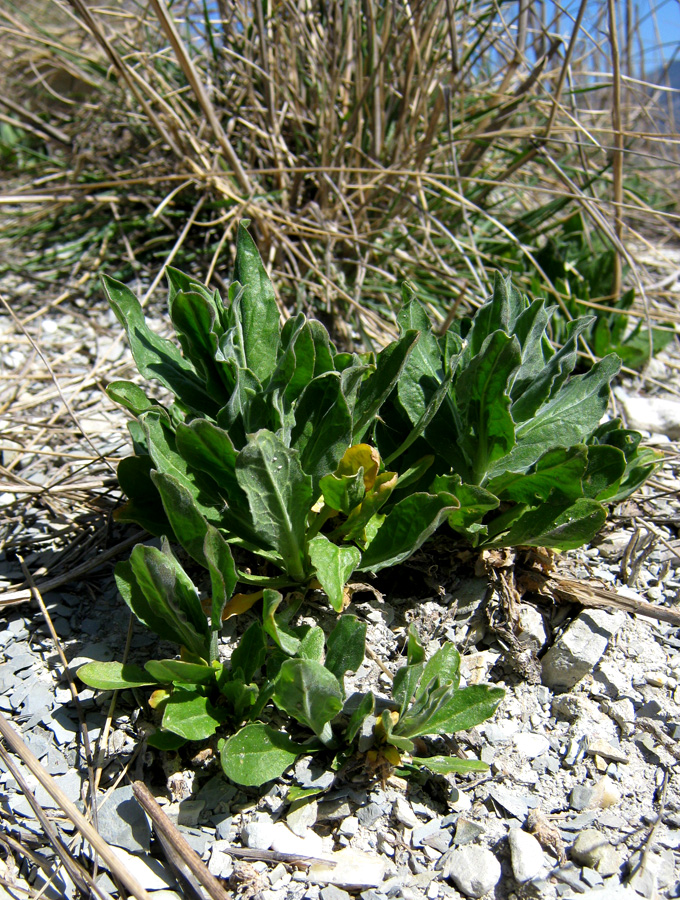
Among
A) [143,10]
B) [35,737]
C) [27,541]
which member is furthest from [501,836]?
[143,10]

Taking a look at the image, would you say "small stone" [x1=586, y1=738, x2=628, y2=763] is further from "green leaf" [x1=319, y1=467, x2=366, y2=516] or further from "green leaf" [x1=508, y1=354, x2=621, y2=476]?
"green leaf" [x1=319, y1=467, x2=366, y2=516]

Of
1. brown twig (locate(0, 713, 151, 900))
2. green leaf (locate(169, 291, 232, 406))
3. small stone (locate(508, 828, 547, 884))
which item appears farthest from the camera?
green leaf (locate(169, 291, 232, 406))

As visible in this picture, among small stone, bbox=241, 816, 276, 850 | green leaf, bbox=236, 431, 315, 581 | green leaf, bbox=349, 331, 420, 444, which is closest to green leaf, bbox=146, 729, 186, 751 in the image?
small stone, bbox=241, 816, 276, 850

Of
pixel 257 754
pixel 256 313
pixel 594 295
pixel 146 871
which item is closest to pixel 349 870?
pixel 257 754

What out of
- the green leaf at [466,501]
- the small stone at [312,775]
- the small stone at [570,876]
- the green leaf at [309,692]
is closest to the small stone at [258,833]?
the small stone at [312,775]

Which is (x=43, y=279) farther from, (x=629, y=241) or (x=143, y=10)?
(x=629, y=241)

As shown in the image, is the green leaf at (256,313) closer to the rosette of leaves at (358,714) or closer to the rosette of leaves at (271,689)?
the rosette of leaves at (271,689)
